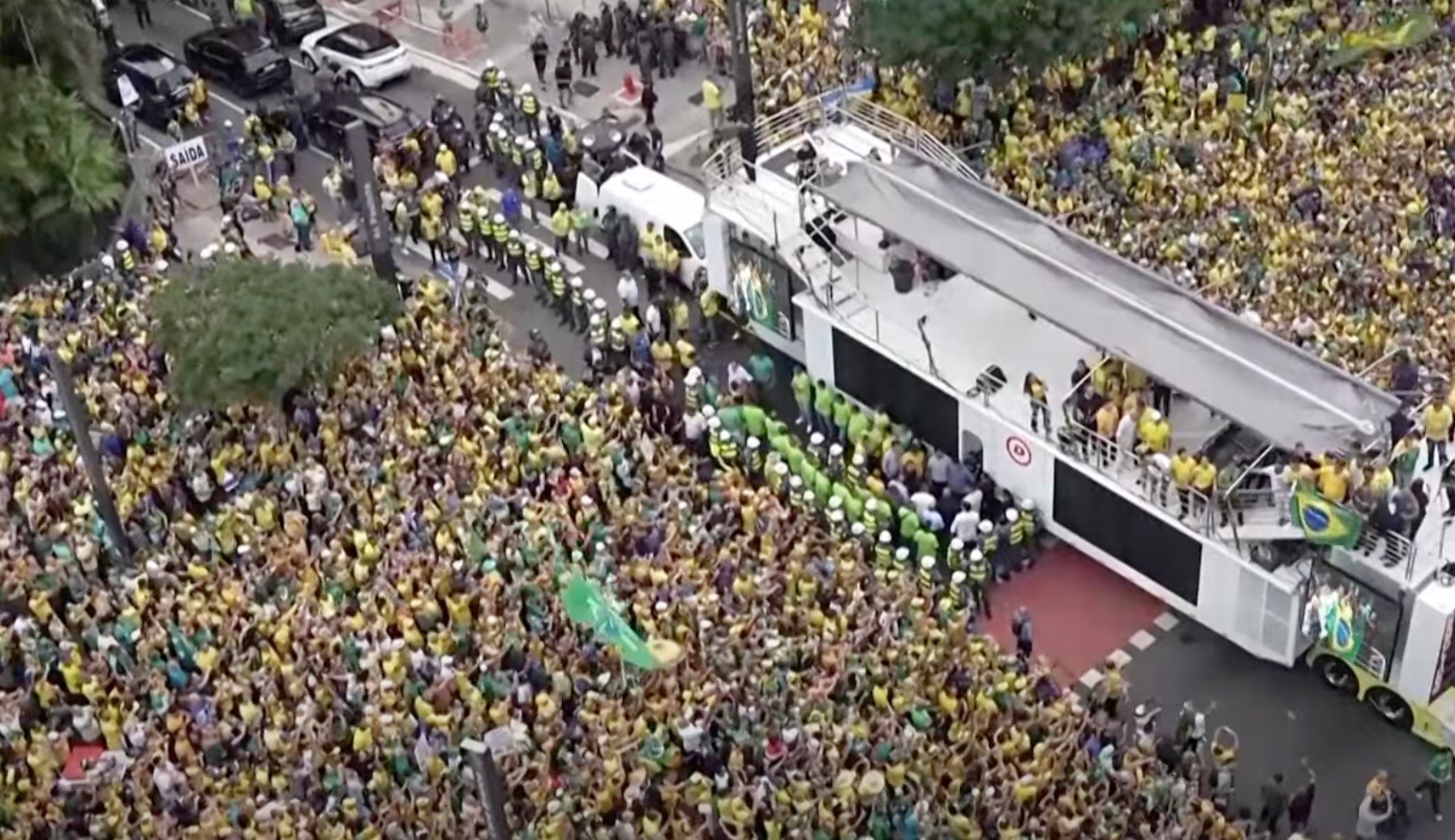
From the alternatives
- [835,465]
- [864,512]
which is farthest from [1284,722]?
[835,465]

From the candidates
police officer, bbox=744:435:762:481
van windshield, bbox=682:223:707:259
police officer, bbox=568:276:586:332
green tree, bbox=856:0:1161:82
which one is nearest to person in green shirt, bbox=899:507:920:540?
police officer, bbox=744:435:762:481

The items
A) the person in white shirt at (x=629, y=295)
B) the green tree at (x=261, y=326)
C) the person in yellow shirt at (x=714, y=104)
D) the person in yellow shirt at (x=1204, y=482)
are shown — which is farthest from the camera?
the person in yellow shirt at (x=714, y=104)

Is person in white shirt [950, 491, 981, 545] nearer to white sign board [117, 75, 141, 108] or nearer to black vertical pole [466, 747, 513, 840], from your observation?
black vertical pole [466, 747, 513, 840]

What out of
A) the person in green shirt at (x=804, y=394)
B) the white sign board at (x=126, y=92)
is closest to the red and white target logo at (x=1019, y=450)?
the person in green shirt at (x=804, y=394)

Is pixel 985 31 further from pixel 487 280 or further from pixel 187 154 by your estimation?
pixel 187 154

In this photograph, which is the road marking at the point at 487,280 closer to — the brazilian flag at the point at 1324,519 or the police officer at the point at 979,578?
the police officer at the point at 979,578
